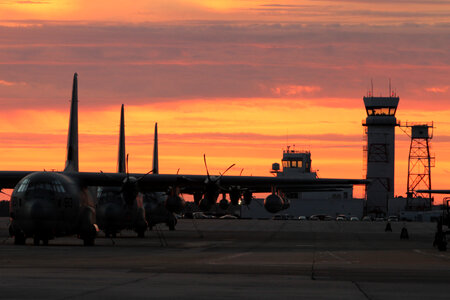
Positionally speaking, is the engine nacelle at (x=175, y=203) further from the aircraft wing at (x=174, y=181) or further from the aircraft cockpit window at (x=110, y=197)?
the aircraft cockpit window at (x=110, y=197)

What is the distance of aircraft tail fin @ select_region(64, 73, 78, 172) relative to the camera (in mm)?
57469

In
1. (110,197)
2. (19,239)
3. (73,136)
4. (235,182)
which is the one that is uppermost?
(73,136)

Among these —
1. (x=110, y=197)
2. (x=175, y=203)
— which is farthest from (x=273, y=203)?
(x=110, y=197)

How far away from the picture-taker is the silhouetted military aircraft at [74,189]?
46.1 meters

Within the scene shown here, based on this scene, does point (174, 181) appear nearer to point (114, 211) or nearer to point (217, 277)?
point (114, 211)

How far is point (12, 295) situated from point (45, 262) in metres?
12.2

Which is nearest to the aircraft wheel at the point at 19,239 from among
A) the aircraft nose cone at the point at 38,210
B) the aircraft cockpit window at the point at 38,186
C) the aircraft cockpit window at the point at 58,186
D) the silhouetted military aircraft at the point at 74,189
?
the silhouetted military aircraft at the point at 74,189

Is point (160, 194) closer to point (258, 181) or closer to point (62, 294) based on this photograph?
point (258, 181)

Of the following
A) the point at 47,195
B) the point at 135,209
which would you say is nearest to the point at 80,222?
the point at 47,195

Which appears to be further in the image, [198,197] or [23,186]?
[198,197]

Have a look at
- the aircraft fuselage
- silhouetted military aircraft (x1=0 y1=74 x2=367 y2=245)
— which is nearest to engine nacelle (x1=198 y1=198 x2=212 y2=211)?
silhouetted military aircraft (x1=0 y1=74 x2=367 y2=245)

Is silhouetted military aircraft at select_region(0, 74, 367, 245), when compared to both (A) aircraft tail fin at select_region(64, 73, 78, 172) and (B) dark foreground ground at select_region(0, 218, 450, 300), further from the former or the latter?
(B) dark foreground ground at select_region(0, 218, 450, 300)

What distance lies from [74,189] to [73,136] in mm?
9546

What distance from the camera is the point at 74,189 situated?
49.7m
